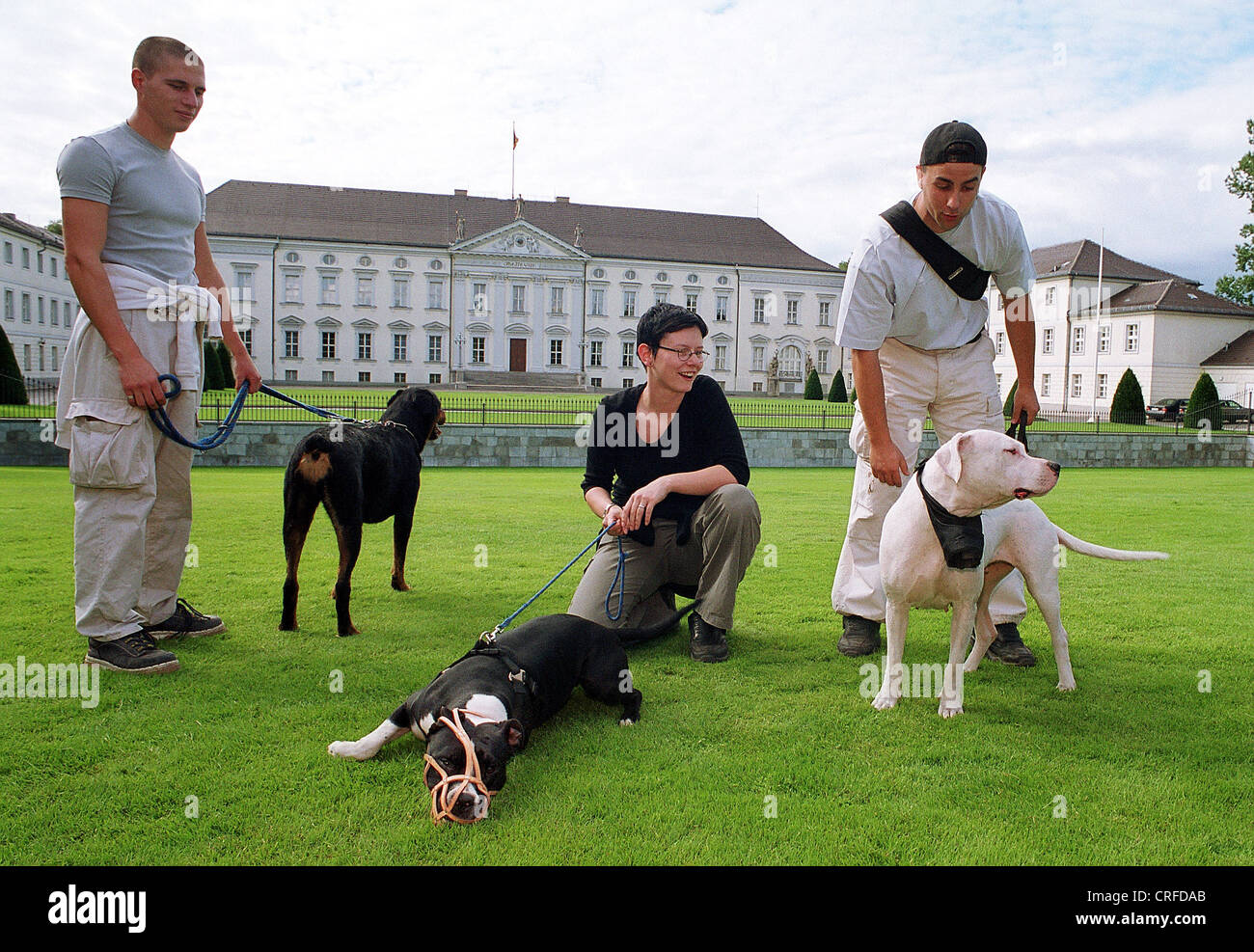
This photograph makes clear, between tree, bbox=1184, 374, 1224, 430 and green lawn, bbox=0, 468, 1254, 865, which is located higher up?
tree, bbox=1184, 374, 1224, 430

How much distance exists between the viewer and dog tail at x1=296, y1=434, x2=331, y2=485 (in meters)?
4.66

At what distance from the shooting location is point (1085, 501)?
12.9 metres

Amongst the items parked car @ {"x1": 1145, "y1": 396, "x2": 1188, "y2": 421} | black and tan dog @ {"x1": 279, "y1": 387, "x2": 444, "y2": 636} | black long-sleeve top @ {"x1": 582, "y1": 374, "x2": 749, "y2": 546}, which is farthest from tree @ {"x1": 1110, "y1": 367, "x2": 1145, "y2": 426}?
black and tan dog @ {"x1": 279, "y1": 387, "x2": 444, "y2": 636}

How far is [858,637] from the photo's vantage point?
463cm

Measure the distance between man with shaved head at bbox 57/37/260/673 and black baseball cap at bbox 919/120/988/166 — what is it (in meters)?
3.50

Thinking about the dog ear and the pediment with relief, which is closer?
the dog ear

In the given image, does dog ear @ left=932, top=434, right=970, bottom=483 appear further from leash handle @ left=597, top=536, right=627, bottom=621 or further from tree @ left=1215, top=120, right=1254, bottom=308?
tree @ left=1215, top=120, right=1254, bottom=308

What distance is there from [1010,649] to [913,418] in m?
1.30

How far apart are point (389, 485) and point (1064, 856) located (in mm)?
4078

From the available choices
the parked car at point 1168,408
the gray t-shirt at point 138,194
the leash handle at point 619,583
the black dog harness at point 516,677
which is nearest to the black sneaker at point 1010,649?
the leash handle at point 619,583

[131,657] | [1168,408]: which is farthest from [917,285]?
[1168,408]

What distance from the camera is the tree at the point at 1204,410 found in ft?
101
